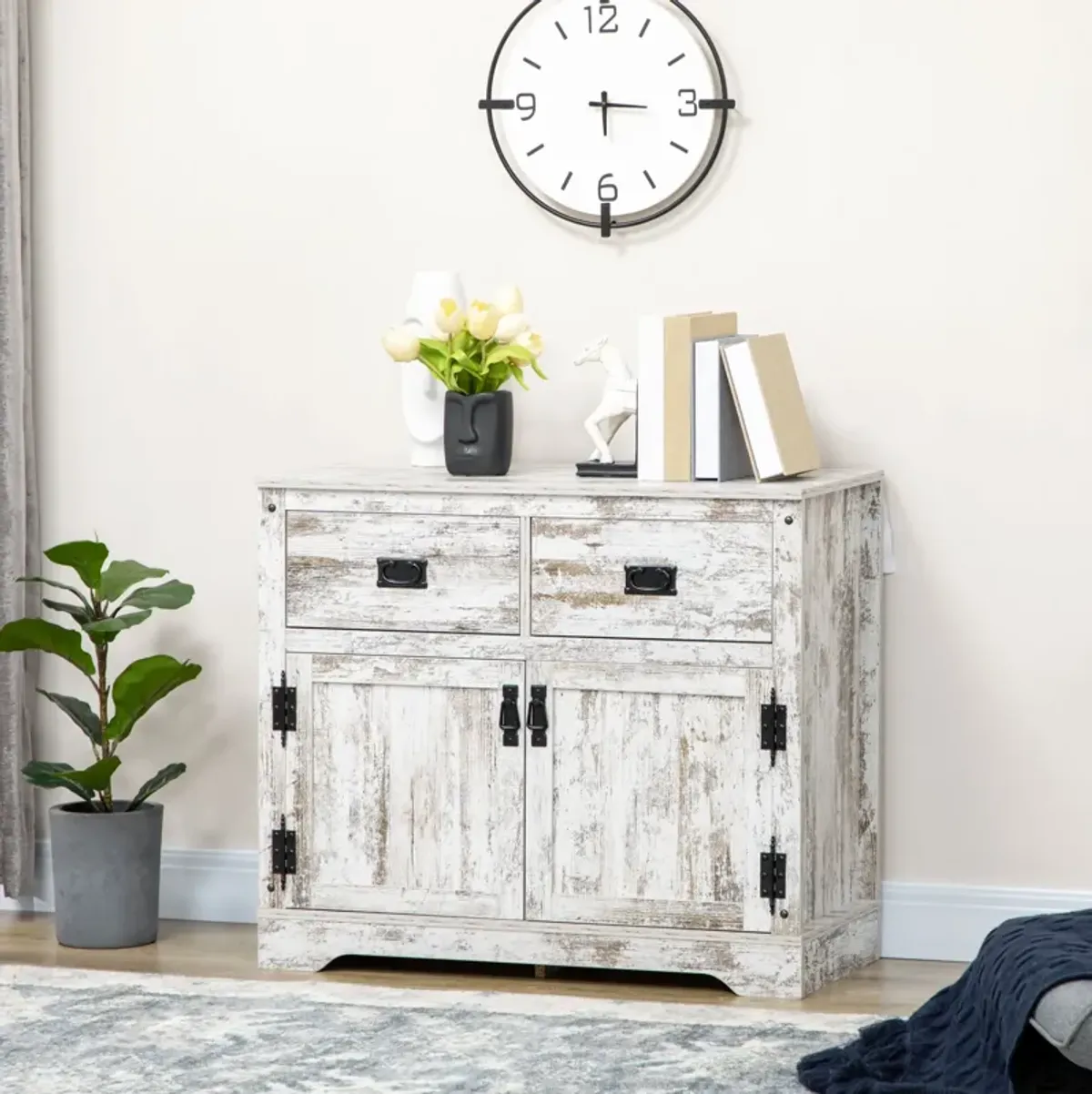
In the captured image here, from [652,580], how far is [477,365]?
517 mm

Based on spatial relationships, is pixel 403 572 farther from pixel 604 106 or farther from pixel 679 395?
pixel 604 106

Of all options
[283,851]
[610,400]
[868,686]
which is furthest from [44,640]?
[868,686]

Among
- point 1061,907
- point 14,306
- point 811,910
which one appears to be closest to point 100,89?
point 14,306

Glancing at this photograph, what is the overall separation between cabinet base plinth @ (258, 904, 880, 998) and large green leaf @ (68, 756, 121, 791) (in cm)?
40

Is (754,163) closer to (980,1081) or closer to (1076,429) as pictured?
(1076,429)

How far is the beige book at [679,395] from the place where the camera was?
134 inches

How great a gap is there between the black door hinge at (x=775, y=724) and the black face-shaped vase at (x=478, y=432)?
64cm

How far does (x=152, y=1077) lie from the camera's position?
2898 millimetres

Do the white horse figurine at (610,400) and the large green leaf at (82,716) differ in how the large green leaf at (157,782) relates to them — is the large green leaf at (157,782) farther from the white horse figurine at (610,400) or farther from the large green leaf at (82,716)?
the white horse figurine at (610,400)

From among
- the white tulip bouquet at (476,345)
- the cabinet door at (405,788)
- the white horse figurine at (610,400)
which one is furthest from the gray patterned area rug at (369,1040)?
the white tulip bouquet at (476,345)

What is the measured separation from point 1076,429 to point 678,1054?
1.37 meters

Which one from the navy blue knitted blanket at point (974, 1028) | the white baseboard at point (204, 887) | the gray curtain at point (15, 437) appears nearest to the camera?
the navy blue knitted blanket at point (974, 1028)

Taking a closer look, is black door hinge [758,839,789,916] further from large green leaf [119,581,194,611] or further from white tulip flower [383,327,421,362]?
large green leaf [119,581,194,611]

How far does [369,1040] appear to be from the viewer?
3.07 meters
